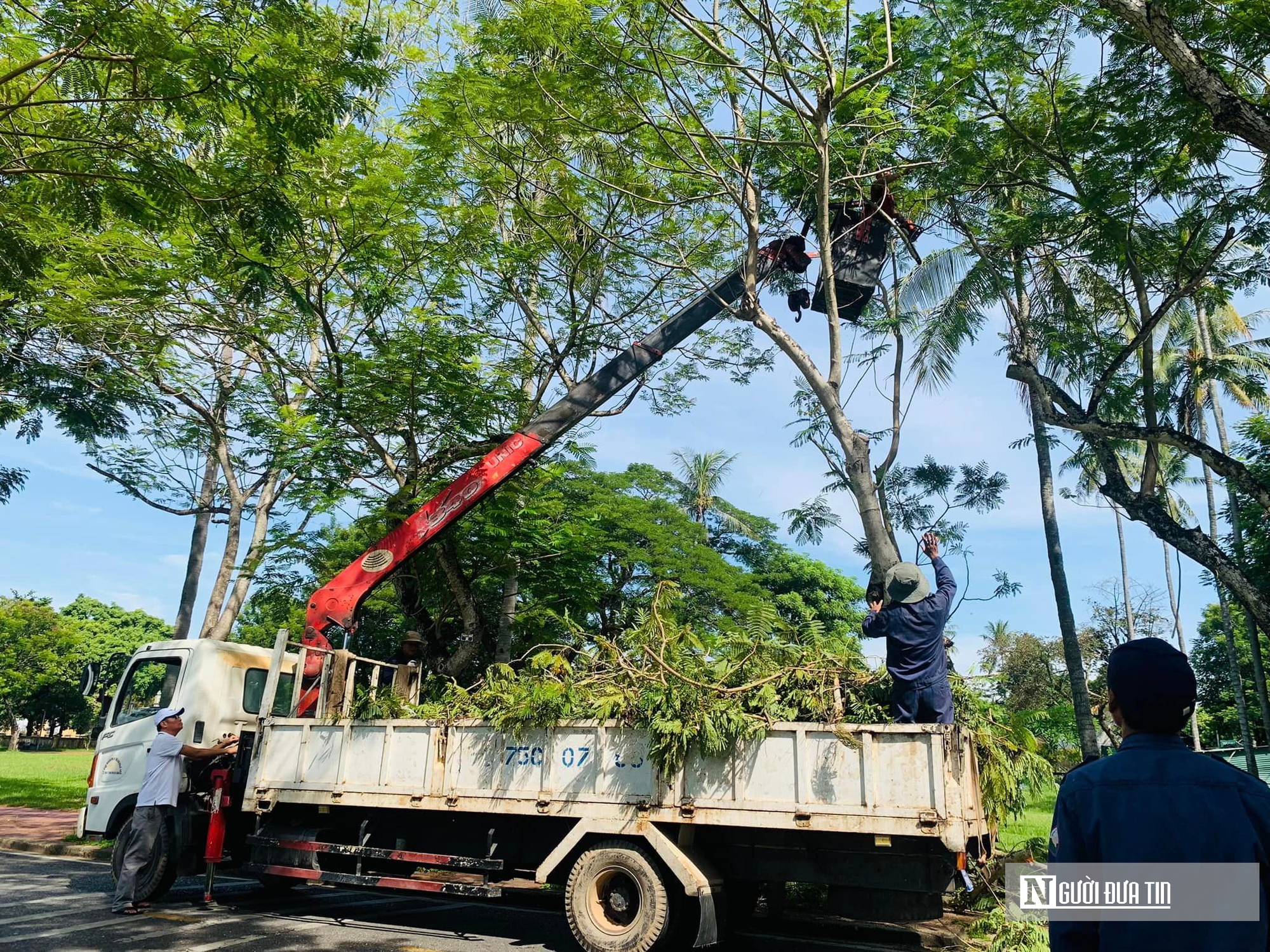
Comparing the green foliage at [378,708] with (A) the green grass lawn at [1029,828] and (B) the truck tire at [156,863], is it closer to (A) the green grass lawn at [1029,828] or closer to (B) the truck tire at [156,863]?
(B) the truck tire at [156,863]

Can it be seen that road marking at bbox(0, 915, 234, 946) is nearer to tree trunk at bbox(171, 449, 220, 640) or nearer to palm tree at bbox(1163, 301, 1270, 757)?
tree trunk at bbox(171, 449, 220, 640)

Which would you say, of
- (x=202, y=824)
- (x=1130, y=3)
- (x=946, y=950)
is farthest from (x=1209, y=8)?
(x=202, y=824)

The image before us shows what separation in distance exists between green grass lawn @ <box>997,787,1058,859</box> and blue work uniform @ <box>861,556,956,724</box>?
146cm

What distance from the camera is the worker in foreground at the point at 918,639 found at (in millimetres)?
5812

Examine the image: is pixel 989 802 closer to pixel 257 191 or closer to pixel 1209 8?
pixel 257 191

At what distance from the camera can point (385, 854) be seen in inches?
279

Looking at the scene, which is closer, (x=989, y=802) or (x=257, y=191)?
(x=989, y=802)

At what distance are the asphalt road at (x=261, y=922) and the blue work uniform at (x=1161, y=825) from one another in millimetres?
5460

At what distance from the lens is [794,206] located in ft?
35.7

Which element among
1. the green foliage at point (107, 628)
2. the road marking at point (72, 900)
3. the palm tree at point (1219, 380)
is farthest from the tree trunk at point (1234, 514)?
the green foliage at point (107, 628)

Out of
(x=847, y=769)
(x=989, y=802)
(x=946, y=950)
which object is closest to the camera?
(x=847, y=769)

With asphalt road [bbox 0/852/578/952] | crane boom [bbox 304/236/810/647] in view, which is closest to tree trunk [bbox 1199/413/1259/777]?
crane boom [bbox 304/236/810/647]

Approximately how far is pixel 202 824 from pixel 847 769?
6238mm

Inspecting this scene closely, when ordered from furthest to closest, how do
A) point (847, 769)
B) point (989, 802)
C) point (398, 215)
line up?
point (398, 215) < point (989, 802) < point (847, 769)
